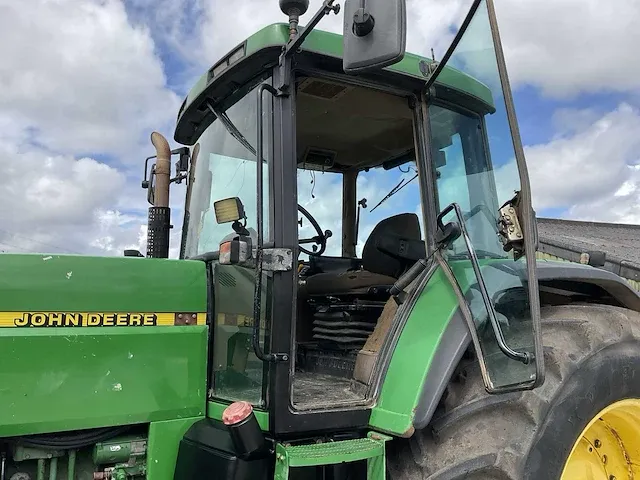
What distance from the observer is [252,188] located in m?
2.48

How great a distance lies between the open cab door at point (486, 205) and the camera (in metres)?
2.23

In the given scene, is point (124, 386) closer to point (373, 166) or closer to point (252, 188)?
point (252, 188)

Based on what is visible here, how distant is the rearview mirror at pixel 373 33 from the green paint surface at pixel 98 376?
1.30 metres

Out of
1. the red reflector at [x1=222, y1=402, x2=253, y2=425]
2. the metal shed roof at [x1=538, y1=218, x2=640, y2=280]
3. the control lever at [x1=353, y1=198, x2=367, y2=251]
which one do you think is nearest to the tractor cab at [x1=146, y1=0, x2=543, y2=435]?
the red reflector at [x1=222, y1=402, x2=253, y2=425]

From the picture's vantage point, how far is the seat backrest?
299 cm

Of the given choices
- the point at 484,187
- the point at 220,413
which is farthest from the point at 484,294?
the point at 220,413

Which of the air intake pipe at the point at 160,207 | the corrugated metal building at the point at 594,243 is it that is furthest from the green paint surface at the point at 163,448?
the corrugated metal building at the point at 594,243

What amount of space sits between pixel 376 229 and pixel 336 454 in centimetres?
137

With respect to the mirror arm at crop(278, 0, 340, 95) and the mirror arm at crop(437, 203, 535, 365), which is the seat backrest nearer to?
the mirror arm at crop(437, 203, 535, 365)

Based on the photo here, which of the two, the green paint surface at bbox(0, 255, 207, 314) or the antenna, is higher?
the antenna

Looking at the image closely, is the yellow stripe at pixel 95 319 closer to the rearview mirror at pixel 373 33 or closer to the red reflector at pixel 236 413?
the red reflector at pixel 236 413

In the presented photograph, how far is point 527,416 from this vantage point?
2311mm

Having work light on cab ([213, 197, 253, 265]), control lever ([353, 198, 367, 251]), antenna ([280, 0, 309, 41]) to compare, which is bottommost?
work light on cab ([213, 197, 253, 265])

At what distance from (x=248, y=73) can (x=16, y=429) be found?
1.66 metres
